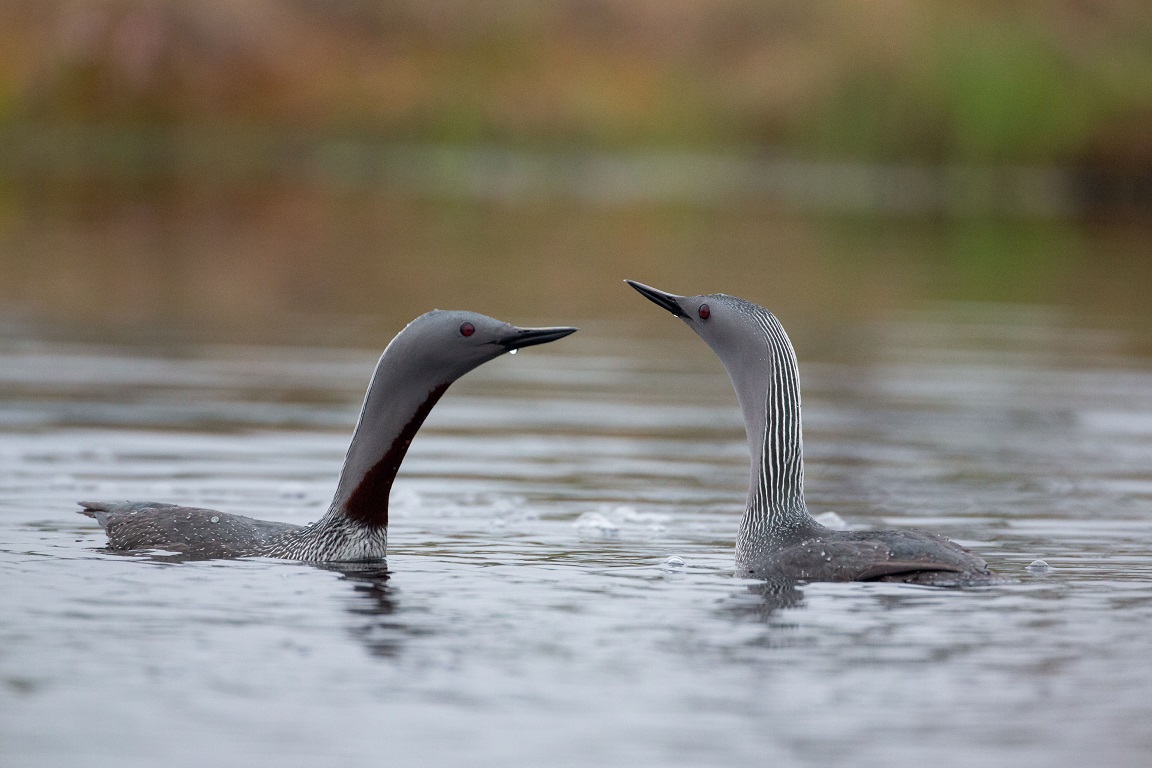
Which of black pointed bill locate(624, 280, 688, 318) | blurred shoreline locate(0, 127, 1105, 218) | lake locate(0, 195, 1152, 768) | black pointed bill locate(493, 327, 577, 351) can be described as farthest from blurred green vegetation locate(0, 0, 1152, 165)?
black pointed bill locate(493, 327, 577, 351)

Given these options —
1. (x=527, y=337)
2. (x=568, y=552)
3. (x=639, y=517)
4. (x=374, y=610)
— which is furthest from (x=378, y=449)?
(x=639, y=517)

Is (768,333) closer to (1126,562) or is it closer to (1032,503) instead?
(1126,562)

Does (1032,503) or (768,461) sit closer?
(768,461)

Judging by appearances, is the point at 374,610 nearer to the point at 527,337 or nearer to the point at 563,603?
the point at 563,603

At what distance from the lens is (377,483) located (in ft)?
25.7

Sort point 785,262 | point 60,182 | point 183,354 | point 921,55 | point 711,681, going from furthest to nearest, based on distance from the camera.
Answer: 1. point 921,55
2. point 60,182
3. point 785,262
4. point 183,354
5. point 711,681

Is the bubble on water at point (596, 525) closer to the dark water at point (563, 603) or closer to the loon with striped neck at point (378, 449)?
the dark water at point (563, 603)

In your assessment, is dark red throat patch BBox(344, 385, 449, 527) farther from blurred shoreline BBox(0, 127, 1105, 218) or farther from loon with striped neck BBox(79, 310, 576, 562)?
blurred shoreline BBox(0, 127, 1105, 218)

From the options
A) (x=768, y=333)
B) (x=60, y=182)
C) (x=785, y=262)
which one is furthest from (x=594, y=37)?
(x=768, y=333)

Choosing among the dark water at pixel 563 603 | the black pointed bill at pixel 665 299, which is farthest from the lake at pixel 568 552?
the black pointed bill at pixel 665 299

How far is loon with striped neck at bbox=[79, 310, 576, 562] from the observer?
7.76m

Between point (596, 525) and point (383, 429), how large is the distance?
1425mm

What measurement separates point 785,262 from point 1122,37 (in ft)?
222

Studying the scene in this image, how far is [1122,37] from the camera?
298 feet
